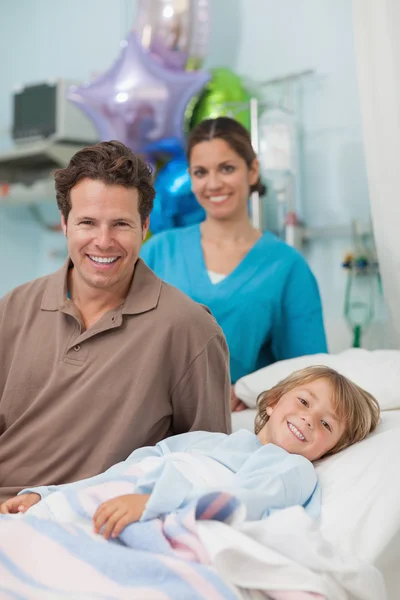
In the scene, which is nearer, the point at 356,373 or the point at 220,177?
the point at 356,373

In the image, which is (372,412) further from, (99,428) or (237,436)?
(99,428)

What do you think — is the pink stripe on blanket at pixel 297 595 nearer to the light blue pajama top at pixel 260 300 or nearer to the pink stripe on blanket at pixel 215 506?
the pink stripe on blanket at pixel 215 506

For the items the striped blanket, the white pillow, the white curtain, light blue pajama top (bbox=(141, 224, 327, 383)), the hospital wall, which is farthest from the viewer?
the hospital wall

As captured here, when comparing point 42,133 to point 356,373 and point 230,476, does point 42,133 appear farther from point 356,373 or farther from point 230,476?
point 230,476

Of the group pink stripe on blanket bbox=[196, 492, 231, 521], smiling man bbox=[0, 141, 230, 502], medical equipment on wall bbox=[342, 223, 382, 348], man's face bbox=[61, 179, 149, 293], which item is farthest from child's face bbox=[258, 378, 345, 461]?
medical equipment on wall bbox=[342, 223, 382, 348]

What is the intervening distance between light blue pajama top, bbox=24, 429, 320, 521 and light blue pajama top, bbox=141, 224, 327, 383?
819mm

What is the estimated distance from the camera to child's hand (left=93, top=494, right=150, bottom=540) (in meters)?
1.16

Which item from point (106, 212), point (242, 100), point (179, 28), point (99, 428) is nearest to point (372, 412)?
point (99, 428)

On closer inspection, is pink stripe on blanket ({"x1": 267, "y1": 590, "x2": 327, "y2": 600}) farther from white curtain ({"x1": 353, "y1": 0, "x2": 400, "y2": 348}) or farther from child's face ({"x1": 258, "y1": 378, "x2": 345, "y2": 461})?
white curtain ({"x1": 353, "y1": 0, "x2": 400, "y2": 348})

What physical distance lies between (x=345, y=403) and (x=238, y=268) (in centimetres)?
92

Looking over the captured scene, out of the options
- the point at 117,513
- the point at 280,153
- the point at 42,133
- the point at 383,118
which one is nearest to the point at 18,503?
the point at 117,513

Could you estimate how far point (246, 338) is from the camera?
7.58ft

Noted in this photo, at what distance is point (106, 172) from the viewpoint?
4.99ft

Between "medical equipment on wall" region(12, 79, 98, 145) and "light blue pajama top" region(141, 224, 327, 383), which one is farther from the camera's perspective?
"medical equipment on wall" region(12, 79, 98, 145)
